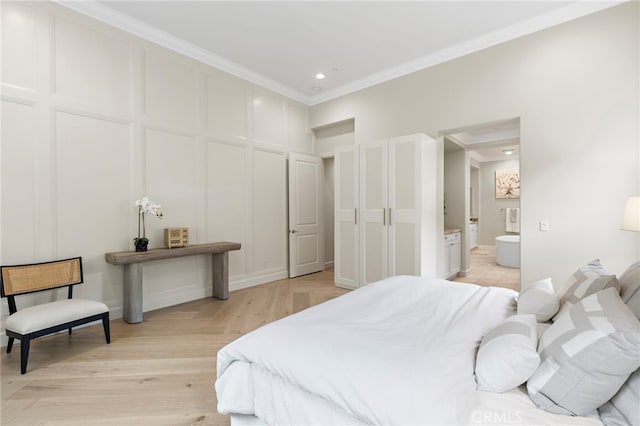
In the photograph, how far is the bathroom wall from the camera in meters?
8.91

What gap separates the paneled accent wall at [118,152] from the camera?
282 cm

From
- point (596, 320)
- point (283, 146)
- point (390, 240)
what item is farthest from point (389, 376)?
point (283, 146)

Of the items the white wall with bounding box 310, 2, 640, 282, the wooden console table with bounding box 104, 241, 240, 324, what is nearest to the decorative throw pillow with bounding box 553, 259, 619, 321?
the white wall with bounding box 310, 2, 640, 282

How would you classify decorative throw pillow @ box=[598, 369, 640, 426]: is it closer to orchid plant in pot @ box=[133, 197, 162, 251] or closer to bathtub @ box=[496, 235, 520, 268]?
orchid plant in pot @ box=[133, 197, 162, 251]

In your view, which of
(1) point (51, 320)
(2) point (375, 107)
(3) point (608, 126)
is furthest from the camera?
(2) point (375, 107)

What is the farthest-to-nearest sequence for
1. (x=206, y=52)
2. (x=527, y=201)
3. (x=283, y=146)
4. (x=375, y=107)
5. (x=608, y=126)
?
(x=283, y=146) < (x=375, y=107) < (x=206, y=52) < (x=527, y=201) < (x=608, y=126)

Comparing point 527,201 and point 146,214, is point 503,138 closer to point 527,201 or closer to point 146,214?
point 527,201

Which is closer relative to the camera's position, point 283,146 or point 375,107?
point 375,107

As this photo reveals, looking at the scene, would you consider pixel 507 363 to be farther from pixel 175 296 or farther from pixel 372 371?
pixel 175 296

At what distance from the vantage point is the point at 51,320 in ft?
7.81

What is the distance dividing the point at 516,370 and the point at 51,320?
307cm

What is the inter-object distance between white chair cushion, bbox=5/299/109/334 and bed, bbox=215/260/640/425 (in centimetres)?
178

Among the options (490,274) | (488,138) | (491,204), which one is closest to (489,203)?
(491,204)

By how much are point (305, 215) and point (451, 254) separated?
2537 millimetres
